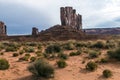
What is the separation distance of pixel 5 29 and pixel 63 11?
1723 centimetres

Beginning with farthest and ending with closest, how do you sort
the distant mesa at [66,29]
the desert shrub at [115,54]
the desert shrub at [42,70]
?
the distant mesa at [66,29] → the desert shrub at [115,54] → the desert shrub at [42,70]

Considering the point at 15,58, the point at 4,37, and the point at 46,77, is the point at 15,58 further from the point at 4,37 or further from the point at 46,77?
the point at 4,37

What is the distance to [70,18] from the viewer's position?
9619cm

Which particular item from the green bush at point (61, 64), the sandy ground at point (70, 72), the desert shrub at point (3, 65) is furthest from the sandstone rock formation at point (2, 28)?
Result: the green bush at point (61, 64)

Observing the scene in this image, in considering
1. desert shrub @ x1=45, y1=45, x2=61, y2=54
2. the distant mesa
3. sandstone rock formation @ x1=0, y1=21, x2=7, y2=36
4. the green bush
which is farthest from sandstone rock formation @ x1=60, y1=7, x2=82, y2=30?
the green bush

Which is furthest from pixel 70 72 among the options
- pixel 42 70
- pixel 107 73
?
pixel 107 73

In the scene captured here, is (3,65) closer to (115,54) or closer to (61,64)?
(61,64)

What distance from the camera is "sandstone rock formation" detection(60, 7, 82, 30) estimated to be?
94.1 metres

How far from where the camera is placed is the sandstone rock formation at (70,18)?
9412cm

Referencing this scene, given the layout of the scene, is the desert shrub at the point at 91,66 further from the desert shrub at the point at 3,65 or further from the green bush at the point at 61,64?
the desert shrub at the point at 3,65

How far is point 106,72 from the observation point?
23.5 metres

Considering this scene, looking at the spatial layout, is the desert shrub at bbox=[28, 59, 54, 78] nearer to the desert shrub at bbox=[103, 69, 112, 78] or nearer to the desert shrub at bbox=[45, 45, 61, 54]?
the desert shrub at bbox=[103, 69, 112, 78]

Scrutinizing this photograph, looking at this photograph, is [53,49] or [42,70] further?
[53,49]

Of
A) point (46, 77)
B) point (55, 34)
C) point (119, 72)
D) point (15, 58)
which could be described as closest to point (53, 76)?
point (46, 77)
